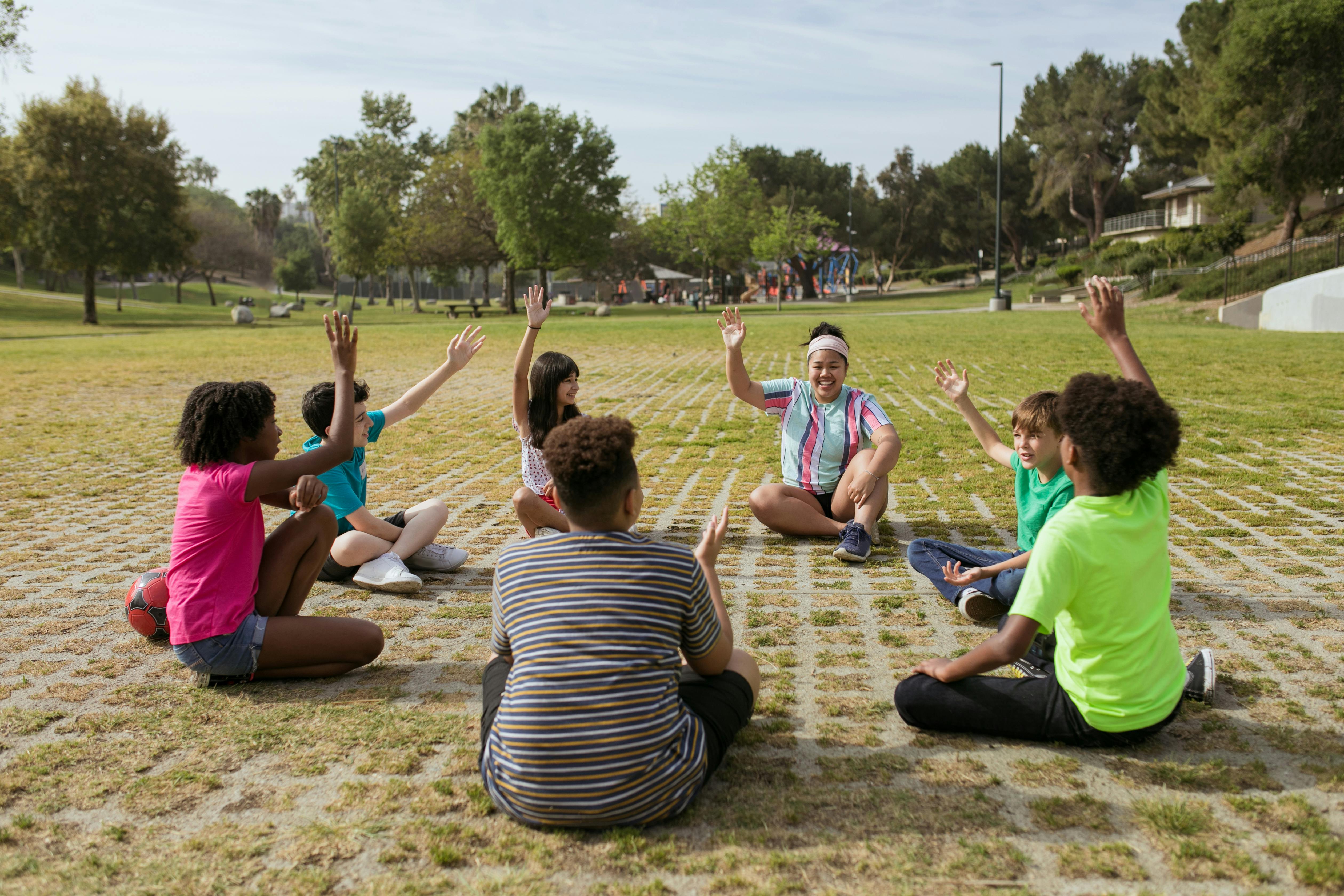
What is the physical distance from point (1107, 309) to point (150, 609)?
431 centimetres

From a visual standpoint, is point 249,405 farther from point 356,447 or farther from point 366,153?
point 366,153

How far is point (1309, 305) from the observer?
2262cm

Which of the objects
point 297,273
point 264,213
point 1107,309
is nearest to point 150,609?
point 1107,309

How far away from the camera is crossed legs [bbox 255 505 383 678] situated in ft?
13.3

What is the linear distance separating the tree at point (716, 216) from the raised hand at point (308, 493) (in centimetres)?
5416

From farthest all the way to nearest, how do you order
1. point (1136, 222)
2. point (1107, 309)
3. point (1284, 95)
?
point (1136, 222)
point (1284, 95)
point (1107, 309)

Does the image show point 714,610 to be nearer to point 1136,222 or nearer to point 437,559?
point 437,559

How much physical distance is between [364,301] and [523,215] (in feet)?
124

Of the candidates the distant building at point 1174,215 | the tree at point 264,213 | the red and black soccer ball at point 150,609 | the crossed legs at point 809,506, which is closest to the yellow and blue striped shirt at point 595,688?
the red and black soccer ball at point 150,609

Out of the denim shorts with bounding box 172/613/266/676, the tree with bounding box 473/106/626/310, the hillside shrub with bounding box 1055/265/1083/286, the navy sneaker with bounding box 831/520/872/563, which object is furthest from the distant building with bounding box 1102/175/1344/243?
the denim shorts with bounding box 172/613/266/676

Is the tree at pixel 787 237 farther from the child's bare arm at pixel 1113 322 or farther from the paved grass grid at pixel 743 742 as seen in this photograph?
the child's bare arm at pixel 1113 322

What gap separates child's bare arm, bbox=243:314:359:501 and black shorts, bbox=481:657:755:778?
1151 mm

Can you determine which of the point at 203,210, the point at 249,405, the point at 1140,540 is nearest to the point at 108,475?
the point at 249,405

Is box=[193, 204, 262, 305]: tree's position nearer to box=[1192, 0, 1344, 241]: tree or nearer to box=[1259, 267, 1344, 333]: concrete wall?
box=[1192, 0, 1344, 241]: tree
